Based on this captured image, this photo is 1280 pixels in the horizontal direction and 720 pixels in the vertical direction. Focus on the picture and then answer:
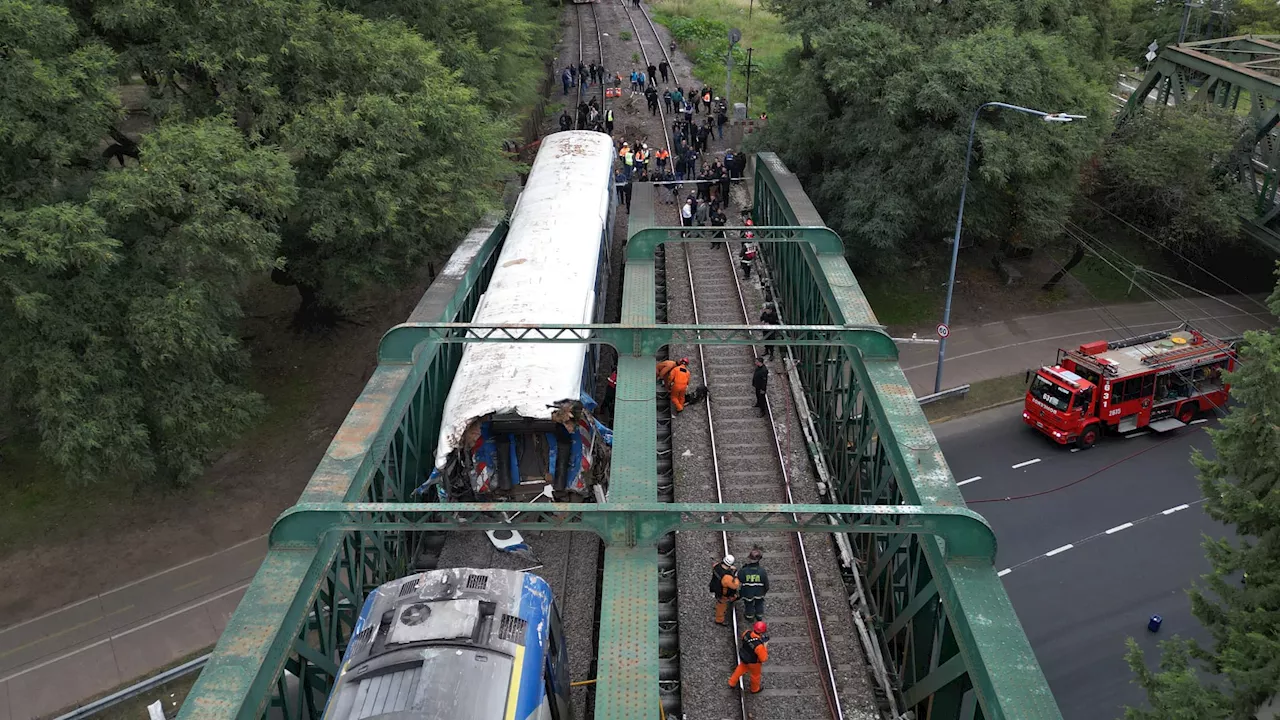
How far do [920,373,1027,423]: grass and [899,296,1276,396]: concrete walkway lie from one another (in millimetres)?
437

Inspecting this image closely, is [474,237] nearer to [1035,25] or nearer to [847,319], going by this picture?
[847,319]

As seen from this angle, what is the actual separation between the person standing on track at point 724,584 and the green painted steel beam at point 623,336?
4.05 meters

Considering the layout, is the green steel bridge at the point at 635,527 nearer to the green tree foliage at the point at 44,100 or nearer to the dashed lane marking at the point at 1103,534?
the dashed lane marking at the point at 1103,534

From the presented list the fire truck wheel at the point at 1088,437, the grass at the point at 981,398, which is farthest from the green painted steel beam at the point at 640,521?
the grass at the point at 981,398

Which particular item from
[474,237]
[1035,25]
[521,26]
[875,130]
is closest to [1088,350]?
[875,130]

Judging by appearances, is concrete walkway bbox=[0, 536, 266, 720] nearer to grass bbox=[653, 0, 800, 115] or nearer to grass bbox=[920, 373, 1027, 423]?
grass bbox=[920, 373, 1027, 423]

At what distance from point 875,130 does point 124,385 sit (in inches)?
918

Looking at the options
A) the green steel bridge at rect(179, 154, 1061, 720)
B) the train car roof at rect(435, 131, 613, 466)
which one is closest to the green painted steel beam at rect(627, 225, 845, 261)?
the train car roof at rect(435, 131, 613, 466)

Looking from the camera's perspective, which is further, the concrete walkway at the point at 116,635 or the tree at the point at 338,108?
the tree at the point at 338,108

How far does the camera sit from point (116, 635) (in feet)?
64.7

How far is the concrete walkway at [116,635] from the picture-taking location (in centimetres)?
1839

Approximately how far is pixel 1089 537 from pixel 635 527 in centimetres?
1625

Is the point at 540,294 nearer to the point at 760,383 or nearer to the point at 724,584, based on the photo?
the point at 760,383

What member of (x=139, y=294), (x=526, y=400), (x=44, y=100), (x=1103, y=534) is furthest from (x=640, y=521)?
(x=1103, y=534)
